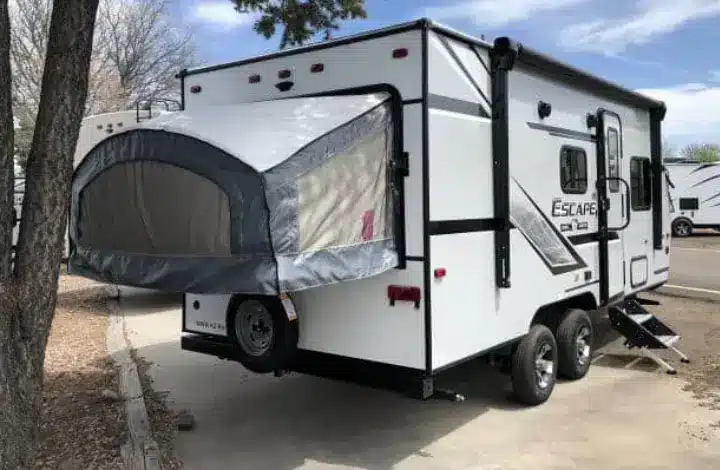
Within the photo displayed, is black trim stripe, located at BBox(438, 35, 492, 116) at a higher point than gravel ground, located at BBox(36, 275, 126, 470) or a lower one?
higher

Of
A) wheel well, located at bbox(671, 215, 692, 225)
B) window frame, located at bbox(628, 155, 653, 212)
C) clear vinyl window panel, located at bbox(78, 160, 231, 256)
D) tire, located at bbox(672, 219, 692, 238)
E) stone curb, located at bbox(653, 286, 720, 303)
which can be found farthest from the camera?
tire, located at bbox(672, 219, 692, 238)

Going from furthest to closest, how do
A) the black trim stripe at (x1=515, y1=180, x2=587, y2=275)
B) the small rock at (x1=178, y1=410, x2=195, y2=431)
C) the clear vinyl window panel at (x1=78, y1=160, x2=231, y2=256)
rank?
1. the black trim stripe at (x1=515, y1=180, x2=587, y2=275)
2. the small rock at (x1=178, y1=410, x2=195, y2=431)
3. the clear vinyl window panel at (x1=78, y1=160, x2=231, y2=256)

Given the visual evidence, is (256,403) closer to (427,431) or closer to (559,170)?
(427,431)

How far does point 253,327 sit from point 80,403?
6.61 feet

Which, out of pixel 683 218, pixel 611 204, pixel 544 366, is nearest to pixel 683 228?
pixel 683 218

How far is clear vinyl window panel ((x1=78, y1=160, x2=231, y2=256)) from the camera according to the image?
3676mm

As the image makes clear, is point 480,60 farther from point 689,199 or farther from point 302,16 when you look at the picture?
Answer: point 689,199

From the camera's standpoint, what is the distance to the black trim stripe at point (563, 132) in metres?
5.57

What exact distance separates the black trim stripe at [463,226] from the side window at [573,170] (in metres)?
1.30

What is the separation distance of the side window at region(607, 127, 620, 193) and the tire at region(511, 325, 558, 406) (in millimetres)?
2001

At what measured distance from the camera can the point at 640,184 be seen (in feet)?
25.6

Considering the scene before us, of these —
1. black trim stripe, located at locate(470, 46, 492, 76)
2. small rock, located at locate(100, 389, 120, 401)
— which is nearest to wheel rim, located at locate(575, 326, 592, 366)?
black trim stripe, located at locate(470, 46, 492, 76)

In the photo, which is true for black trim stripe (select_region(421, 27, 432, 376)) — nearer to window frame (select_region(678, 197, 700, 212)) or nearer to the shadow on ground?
the shadow on ground

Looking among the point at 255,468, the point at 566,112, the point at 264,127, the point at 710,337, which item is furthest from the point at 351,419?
the point at 710,337
